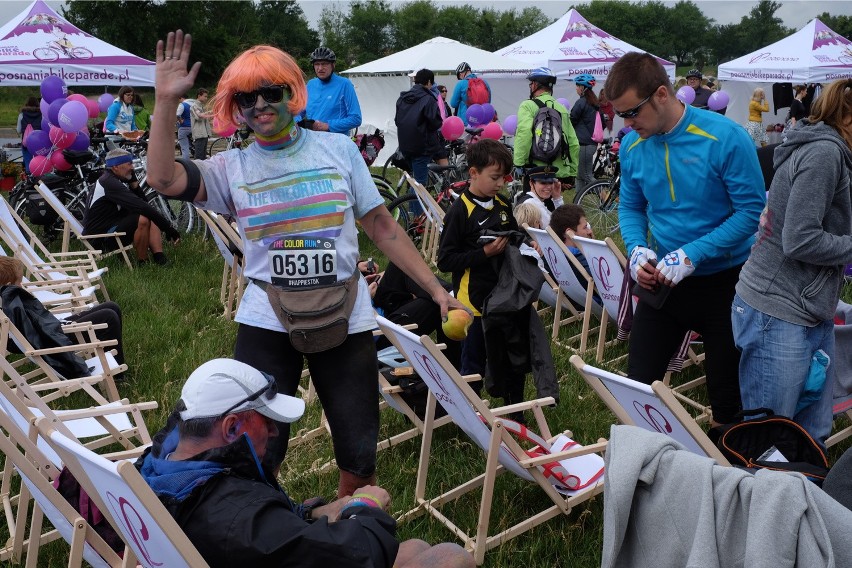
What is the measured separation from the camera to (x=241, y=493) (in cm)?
207

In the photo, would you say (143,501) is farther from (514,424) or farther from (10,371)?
(10,371)

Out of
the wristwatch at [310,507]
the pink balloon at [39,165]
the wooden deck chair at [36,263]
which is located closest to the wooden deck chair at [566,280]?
the wristwatch at [310,507]

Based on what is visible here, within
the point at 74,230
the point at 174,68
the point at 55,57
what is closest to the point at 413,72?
the point at 55,57

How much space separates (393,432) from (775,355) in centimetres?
213

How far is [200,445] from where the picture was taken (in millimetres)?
2180

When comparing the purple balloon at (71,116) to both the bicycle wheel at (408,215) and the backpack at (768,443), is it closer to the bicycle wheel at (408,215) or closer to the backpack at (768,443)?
the bicycle wheel at (408,215)

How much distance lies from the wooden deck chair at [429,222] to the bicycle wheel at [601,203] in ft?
7.68

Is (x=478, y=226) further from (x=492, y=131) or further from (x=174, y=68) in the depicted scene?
(x=492, y=131)

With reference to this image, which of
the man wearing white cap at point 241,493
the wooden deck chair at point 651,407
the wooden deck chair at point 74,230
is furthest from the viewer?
the wooden deck chair at point 74,230

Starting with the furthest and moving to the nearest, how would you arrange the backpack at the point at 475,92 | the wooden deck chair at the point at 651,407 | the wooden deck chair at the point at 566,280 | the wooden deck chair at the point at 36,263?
the backpack at the point at 475,92 → the wooden deck chair at the point at 36,263 → the wooden deck chair at the point at 566,280 → the wooden deck chair at the point at 651,407

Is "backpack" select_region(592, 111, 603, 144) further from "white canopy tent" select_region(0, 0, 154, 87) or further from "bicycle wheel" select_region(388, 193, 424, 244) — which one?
"white canopy tent" select_region(0, 0, 154, 87)

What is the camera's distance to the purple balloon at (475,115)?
12739 mm

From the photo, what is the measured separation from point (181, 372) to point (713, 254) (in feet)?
11.4

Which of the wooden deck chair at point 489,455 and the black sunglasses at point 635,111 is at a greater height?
the black sunglasses at point 635,111
